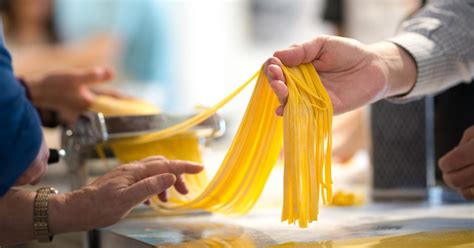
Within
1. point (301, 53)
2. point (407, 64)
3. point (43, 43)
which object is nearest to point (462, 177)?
point (407, 64)

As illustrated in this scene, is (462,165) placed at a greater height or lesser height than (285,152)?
lesser

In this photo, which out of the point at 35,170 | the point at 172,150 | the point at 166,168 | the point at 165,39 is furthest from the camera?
the point at 165,39

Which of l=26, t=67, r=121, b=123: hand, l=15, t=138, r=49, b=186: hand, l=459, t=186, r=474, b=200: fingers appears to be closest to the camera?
l=15, t=138, r=49, b=186: hand

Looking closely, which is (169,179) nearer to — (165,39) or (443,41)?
(443,41)

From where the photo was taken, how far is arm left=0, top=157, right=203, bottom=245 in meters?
1.10

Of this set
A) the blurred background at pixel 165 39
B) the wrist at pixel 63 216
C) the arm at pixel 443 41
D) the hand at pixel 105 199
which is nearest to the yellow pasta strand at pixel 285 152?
the hand at pixel 105 199

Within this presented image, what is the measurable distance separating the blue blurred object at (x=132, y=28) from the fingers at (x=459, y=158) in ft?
11.9

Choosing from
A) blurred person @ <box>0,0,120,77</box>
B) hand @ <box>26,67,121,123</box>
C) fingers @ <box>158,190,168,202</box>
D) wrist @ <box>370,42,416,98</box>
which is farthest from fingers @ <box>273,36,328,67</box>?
blurred person @ <box>0,0,120,77</box>

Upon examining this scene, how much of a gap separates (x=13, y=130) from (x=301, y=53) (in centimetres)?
42

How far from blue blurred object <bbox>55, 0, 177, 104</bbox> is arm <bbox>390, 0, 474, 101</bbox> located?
137 inches

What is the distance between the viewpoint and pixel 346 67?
1.19m

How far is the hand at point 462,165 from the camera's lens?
126 centimetres

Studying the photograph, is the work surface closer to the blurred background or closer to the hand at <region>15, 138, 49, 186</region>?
the hand at <region>15, 138, 49, 186</region>

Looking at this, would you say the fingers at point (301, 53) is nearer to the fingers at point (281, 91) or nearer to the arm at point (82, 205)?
the fingers at point (281, 91)
